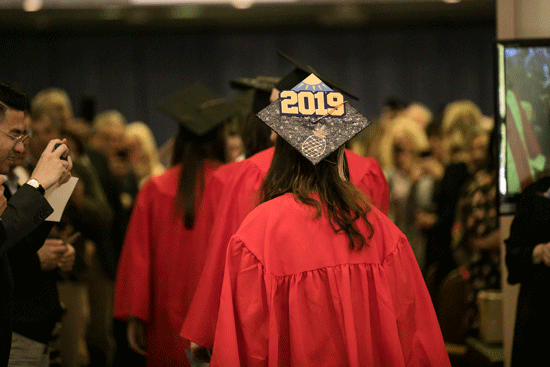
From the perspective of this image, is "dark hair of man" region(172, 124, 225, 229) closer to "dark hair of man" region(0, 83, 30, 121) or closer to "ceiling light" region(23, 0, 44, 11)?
"dark hair of man" region(0, 83, 30, 121)

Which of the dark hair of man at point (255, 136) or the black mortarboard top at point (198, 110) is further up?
the black mortarboard top at point (198, 110)

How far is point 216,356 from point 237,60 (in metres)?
9.71

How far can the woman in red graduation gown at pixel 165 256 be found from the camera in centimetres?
291

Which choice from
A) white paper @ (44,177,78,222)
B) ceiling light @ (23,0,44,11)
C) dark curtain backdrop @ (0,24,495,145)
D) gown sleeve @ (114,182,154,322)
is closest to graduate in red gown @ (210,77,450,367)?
white paper @ (44,177,78,222)

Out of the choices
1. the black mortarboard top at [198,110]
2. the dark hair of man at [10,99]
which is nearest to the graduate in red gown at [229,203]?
the black mortarboard top at [198,110]

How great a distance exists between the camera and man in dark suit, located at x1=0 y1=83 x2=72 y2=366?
1676mm

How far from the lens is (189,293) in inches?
115

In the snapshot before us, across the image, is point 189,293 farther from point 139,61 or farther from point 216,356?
point 139,61

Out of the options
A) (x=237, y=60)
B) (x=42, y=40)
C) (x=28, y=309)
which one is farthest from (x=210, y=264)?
(x=42, y=40)

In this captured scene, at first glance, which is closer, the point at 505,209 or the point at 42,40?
the point at 505,209

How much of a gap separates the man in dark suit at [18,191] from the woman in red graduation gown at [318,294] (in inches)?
23.2

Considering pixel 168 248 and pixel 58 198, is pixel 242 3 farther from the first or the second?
pixel 58 198

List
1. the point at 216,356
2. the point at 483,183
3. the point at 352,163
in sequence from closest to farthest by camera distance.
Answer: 1. the point at 216,356
2. the point at 352,163
3. the point at 483,183

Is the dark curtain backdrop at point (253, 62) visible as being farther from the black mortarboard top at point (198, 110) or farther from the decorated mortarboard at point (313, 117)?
the decorated mortarboard at point (313, 117)
